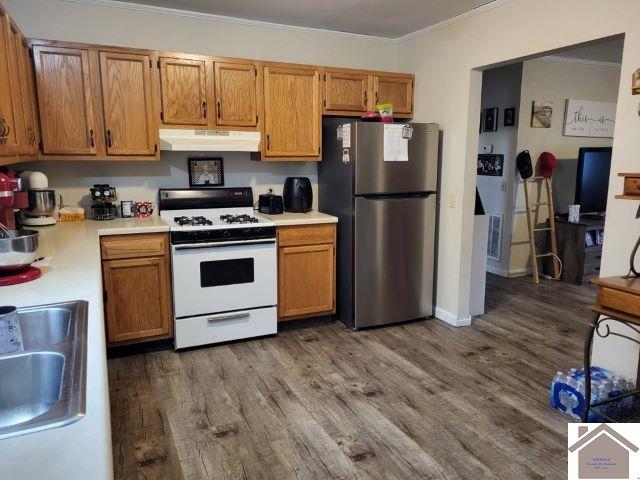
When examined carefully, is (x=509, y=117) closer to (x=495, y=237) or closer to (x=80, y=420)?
(x=495, y=237)

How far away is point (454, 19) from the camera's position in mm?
3539

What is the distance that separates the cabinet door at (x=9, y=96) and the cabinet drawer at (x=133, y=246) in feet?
2.55

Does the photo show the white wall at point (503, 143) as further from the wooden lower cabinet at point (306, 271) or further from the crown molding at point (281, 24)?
the wooden lower cabinet at point (306, 271)

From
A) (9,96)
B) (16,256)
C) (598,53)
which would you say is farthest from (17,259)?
(598,53)

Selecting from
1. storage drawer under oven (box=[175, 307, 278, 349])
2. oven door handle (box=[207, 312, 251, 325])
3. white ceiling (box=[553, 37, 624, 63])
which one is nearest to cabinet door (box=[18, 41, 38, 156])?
storage drawer under oven (box=[175, 307, 278, 349])

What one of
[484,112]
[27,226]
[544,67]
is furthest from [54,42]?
[544,67]

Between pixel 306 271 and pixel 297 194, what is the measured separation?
68 cm

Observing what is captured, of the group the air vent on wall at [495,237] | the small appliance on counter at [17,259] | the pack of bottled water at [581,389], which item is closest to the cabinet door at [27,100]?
the small appliance on counter at [17,259]

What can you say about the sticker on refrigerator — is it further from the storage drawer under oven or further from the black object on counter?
the storage drawer under oven

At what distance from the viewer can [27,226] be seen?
306 cm

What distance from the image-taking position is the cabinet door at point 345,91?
3.75 m

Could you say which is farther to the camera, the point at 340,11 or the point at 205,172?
the point at 205,172

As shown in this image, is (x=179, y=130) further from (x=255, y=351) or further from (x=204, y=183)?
(x=255, y=351)

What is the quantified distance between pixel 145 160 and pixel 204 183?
564mm
